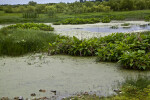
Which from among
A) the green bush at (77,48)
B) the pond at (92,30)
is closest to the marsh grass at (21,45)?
the green bush at (77,48)

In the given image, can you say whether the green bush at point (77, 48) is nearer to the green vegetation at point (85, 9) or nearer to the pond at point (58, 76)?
the pond at point (58, 76)

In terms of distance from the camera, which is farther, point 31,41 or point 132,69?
point 31,41

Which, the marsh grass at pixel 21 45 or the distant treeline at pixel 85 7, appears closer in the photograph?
the marsh grass at pixel 21 45

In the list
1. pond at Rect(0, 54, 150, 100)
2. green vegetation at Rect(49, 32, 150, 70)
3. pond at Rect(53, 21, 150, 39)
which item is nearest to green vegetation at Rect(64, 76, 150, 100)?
pond at Rect(0, 54, 150, 100)

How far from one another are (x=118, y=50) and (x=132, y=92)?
3332 millimetres

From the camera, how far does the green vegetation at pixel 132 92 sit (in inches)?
214

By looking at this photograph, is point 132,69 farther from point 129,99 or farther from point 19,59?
point 19,59

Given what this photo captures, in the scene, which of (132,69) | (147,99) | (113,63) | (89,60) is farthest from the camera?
(89,60)

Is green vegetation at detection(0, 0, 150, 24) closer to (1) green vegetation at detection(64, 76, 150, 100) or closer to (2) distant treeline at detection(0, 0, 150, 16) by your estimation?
(2) distant treeline at detection(0, 0, 150, 16)

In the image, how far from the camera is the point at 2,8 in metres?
40.2

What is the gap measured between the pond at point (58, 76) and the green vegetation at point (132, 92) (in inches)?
11.6

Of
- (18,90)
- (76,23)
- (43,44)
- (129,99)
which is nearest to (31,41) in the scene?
(43,44)

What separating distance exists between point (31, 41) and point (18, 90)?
5.35 meters

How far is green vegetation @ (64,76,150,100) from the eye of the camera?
5.45 metres
